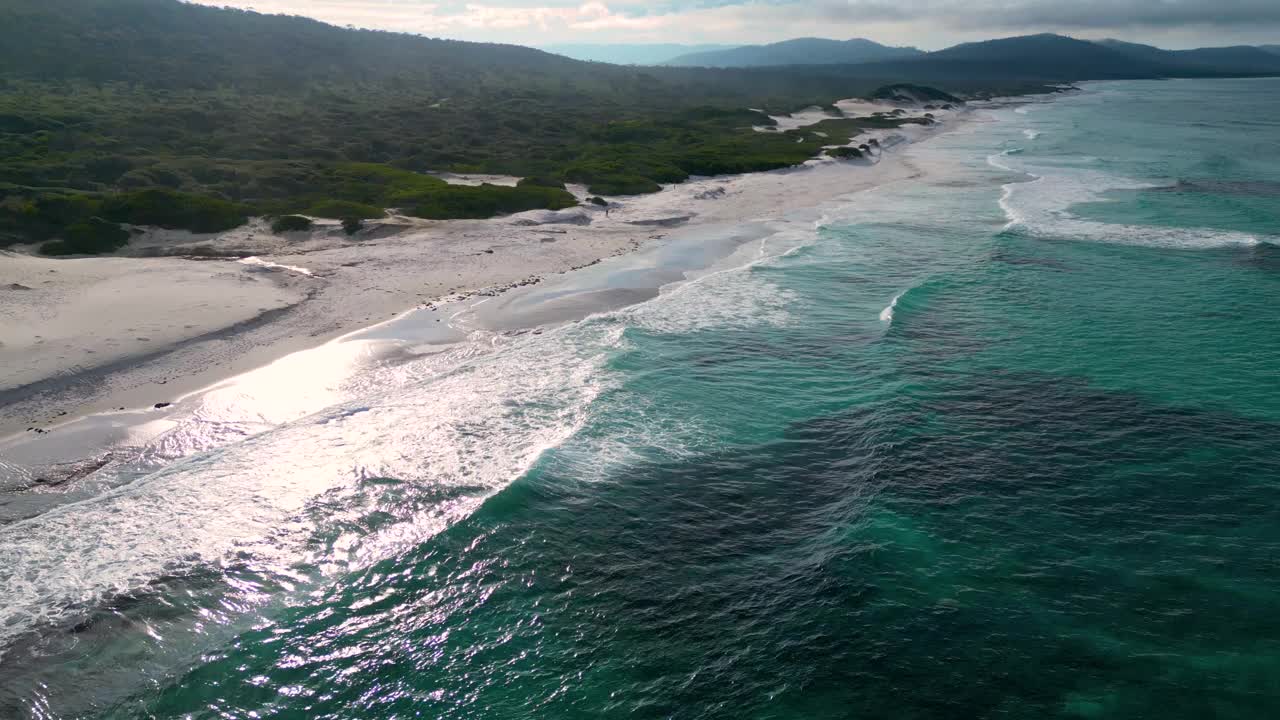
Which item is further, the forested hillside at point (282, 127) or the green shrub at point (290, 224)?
the forested hillside at point (282, 127)

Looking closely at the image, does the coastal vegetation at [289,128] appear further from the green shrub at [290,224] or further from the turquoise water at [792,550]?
the turquoise water at [792,550]

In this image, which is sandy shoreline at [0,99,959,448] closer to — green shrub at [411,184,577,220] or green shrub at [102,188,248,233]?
green shrub at [102,188,248,233]

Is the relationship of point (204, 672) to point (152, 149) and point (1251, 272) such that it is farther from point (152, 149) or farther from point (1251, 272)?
point (152, 149)

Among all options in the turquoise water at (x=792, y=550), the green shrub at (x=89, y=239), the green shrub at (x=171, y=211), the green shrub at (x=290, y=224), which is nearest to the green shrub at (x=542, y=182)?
the green shrub at (x=290, y=224)

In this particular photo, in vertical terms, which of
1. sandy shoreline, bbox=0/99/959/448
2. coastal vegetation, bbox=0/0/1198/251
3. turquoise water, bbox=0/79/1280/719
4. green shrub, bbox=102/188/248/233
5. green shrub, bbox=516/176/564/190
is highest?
coastal vegetation, bbox=0/0/1198/251

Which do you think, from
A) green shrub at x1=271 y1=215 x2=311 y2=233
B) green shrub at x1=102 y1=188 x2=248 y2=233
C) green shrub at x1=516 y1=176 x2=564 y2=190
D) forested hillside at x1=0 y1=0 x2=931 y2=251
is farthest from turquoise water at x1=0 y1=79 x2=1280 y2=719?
green shrub at x1=516 y1=176 x2=564 y2=190

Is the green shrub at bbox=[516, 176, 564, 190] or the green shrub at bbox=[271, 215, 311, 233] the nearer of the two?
the green shrub at bbox=[271, 215, 311, 233]
